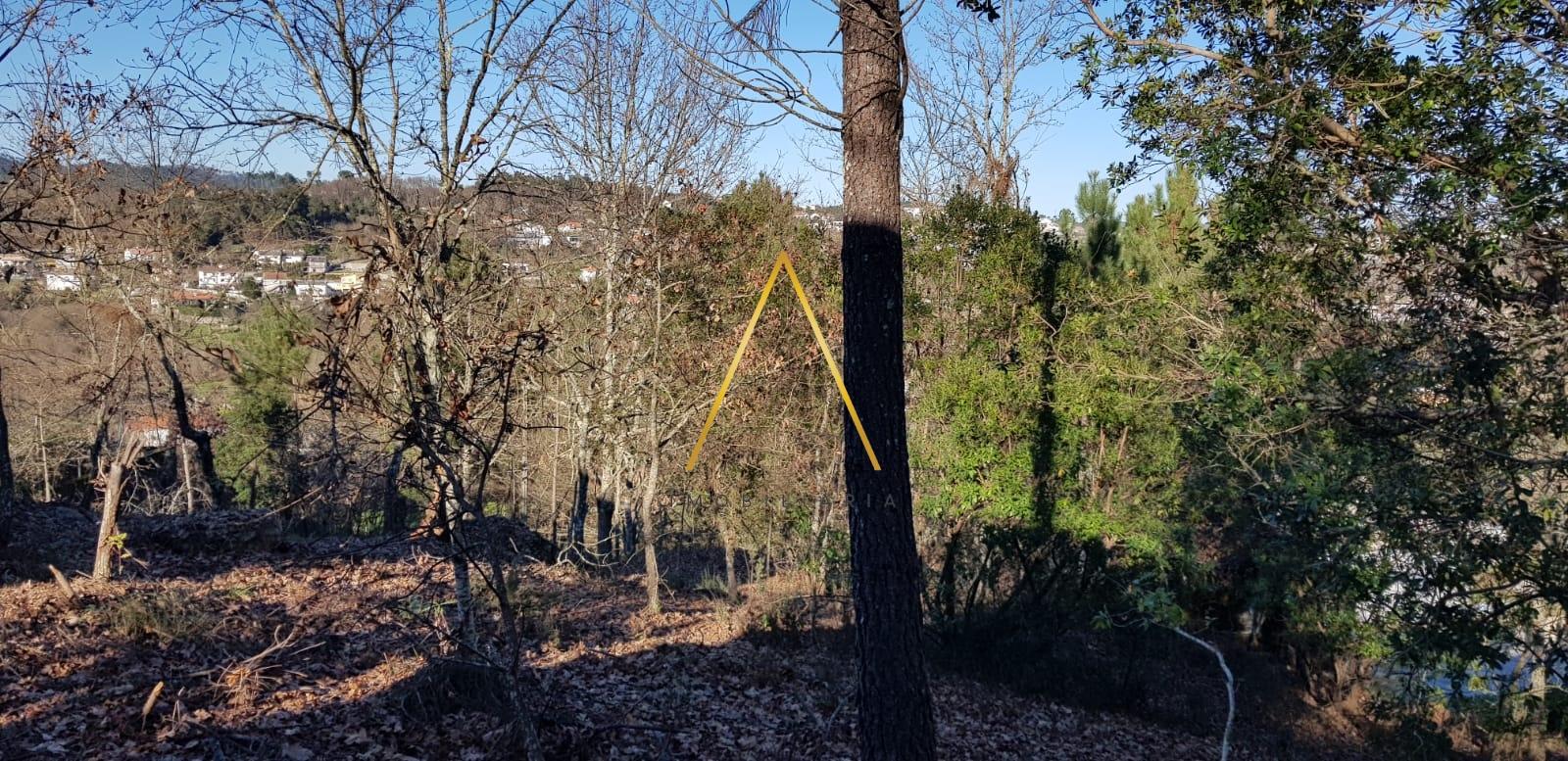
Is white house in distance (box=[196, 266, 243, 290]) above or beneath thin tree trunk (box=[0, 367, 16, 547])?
above

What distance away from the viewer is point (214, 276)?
13539 millimetres

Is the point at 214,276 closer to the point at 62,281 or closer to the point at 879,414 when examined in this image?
the point at 62,281

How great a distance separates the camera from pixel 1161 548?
450 inches

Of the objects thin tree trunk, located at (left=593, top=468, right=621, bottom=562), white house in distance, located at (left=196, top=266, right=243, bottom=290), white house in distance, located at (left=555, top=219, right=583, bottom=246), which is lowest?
thin tree trunk, located at (left=593, top=468, right=621, bottom=562)

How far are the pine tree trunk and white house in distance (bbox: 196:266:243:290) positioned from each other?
32.5ft

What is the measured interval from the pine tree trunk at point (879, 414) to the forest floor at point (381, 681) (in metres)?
1.28

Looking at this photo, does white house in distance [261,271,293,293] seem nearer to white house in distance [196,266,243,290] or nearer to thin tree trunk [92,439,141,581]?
thin tree trunk [92,439,141,581]

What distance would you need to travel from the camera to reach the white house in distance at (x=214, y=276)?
12.1 m

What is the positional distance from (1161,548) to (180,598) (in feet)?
34.1

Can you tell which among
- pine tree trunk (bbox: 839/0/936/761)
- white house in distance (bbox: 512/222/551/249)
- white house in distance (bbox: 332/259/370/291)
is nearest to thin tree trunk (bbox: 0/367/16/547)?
white house in distance (bbox: 332/259/370/291)

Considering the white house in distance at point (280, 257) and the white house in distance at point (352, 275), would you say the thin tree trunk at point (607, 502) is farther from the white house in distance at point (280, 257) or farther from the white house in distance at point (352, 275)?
the white house in distance at point (352, 275)

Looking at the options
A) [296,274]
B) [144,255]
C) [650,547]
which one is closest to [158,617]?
[296,274]

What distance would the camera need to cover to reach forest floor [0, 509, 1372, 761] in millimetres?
5547

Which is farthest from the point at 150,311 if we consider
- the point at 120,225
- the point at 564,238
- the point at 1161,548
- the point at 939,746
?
the point at 1161,548
